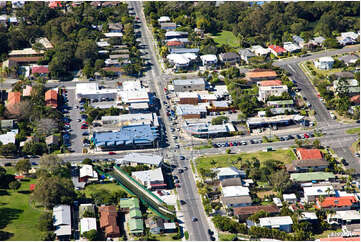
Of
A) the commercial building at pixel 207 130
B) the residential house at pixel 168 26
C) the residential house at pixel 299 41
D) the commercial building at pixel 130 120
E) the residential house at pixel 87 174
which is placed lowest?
the residential house at pixel 87 174

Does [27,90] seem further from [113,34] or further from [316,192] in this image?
[316,192]

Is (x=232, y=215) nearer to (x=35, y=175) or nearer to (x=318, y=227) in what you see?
(x=318, y=227)

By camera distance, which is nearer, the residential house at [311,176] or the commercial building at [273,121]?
the residential house at [311,176]

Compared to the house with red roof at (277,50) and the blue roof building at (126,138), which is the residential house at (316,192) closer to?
the blue roof building at (126,138)

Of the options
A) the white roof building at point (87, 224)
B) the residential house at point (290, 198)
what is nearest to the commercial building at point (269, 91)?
the residential house at point (290, 198)

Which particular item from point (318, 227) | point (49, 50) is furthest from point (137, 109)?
point (318, 227)

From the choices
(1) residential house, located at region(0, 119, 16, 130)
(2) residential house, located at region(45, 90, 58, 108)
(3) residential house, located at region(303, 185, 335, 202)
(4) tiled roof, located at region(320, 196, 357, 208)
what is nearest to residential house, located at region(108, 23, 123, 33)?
(2) residential house, located at region(45, 90, 58, 108)

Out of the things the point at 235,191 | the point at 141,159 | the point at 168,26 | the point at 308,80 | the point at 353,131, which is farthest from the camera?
the point at 168,26

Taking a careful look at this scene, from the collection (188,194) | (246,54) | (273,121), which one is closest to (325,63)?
(246,54)

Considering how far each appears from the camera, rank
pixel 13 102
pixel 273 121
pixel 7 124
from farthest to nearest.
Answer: pixel 13 102 < pixel 273 121 < pixel 7 124
